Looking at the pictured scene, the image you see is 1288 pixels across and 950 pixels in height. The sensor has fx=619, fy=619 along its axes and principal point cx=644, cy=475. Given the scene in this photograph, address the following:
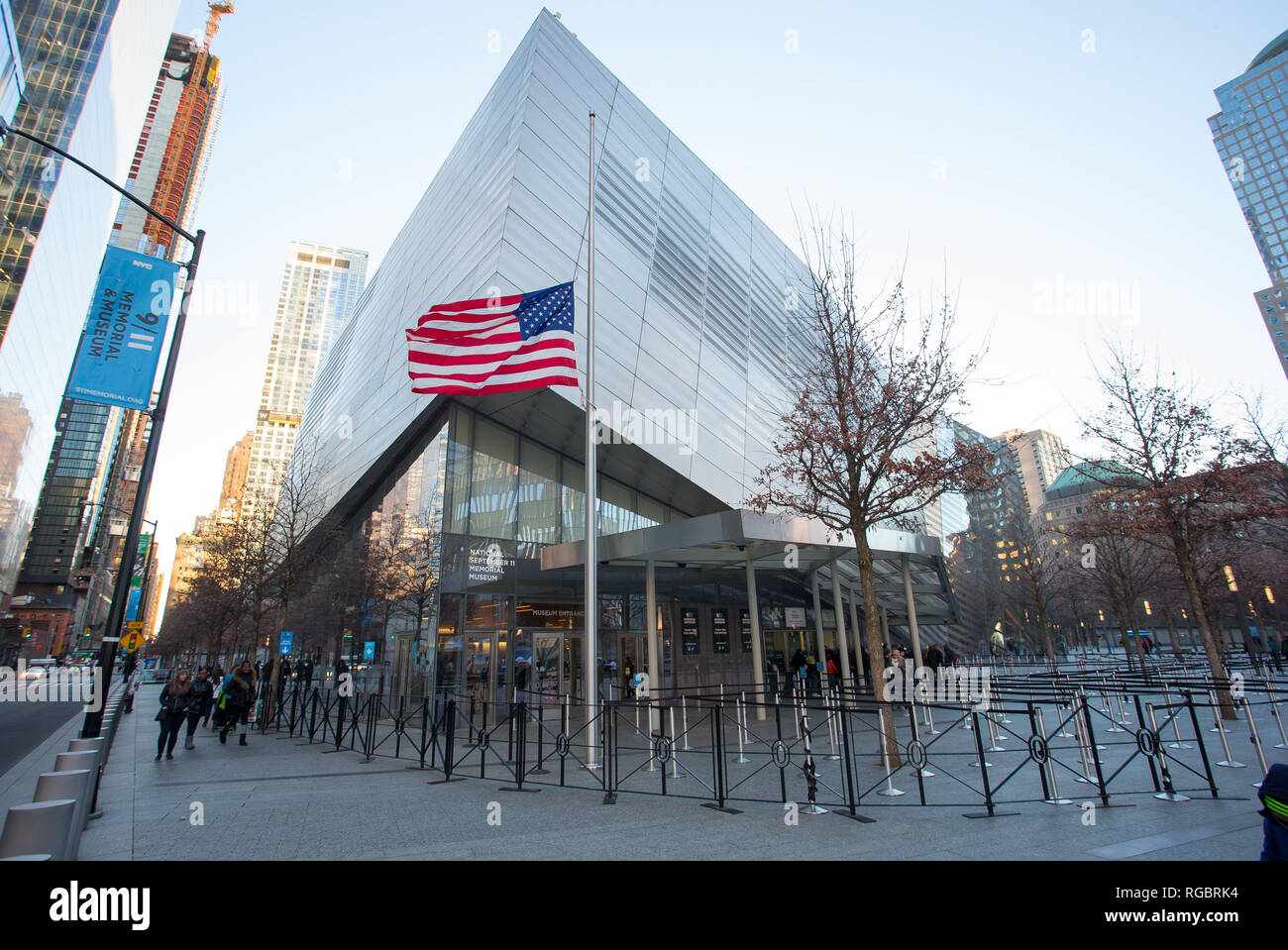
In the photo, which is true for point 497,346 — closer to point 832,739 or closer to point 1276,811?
point 832,739

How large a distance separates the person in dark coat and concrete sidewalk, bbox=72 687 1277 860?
2195 mm

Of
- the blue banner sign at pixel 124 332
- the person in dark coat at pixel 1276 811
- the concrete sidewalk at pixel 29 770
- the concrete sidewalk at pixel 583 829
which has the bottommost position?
the concrete sidewalk at pixel 583 829

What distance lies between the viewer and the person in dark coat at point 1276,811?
3.55m

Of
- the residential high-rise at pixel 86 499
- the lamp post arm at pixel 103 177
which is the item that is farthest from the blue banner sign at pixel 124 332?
the residential high-rise at pixel 86 499

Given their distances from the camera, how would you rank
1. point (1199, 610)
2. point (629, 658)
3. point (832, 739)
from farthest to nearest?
point (629, 658)
point (1199, 610)
point (832, 739)

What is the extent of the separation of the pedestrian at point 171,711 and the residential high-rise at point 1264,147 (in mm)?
170585

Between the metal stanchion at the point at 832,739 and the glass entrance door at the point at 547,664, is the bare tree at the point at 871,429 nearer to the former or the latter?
the metal stanchion at the point at 832,739

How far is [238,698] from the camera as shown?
649 inches

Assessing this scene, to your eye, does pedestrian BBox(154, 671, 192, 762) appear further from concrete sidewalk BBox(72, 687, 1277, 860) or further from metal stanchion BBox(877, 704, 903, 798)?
metal stanchion BBox(877, 704, 903, 798)

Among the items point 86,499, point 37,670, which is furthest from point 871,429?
point 86,499

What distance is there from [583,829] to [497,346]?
9.92 metres

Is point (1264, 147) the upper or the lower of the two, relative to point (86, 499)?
upper
